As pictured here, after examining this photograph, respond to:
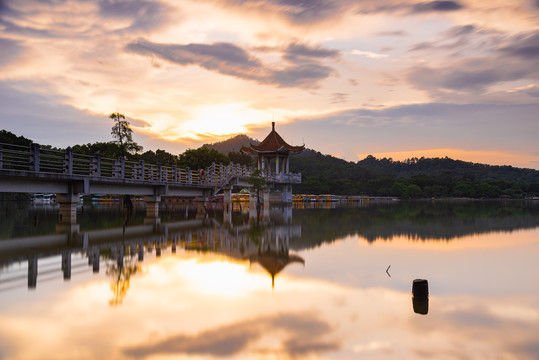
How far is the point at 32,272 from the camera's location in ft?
31.3

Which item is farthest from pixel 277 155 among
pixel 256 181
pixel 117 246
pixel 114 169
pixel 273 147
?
pixel 117 246

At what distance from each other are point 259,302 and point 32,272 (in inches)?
202

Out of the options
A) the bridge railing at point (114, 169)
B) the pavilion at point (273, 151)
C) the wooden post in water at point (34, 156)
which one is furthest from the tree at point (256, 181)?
Result: the wooden post in water at point (34, 156)

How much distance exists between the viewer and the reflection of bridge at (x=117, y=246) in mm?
10281

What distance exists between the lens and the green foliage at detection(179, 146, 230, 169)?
66.0m

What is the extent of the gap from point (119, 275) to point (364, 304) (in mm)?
5082

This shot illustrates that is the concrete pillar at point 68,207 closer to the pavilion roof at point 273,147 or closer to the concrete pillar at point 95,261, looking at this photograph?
the concrete pillar at point 95,261

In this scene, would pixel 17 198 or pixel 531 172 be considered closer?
pixel 17 198

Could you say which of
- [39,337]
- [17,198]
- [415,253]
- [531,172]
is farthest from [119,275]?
[531,172]

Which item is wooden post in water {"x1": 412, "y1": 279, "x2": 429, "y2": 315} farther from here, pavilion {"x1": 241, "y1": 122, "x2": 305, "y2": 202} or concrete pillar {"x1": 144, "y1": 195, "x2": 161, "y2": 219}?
pavilion {"x1": 241, "y1": 122, "x2": 305, "y2": 202}

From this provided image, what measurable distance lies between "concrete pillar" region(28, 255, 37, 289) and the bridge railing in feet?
22.3

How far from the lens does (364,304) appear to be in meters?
7.79

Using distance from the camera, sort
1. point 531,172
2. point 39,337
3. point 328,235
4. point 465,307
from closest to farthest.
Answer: point 39,337
point 465,307
point 328,235
point 531,172

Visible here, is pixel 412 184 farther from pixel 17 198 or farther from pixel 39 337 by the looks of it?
pixel 39 337
